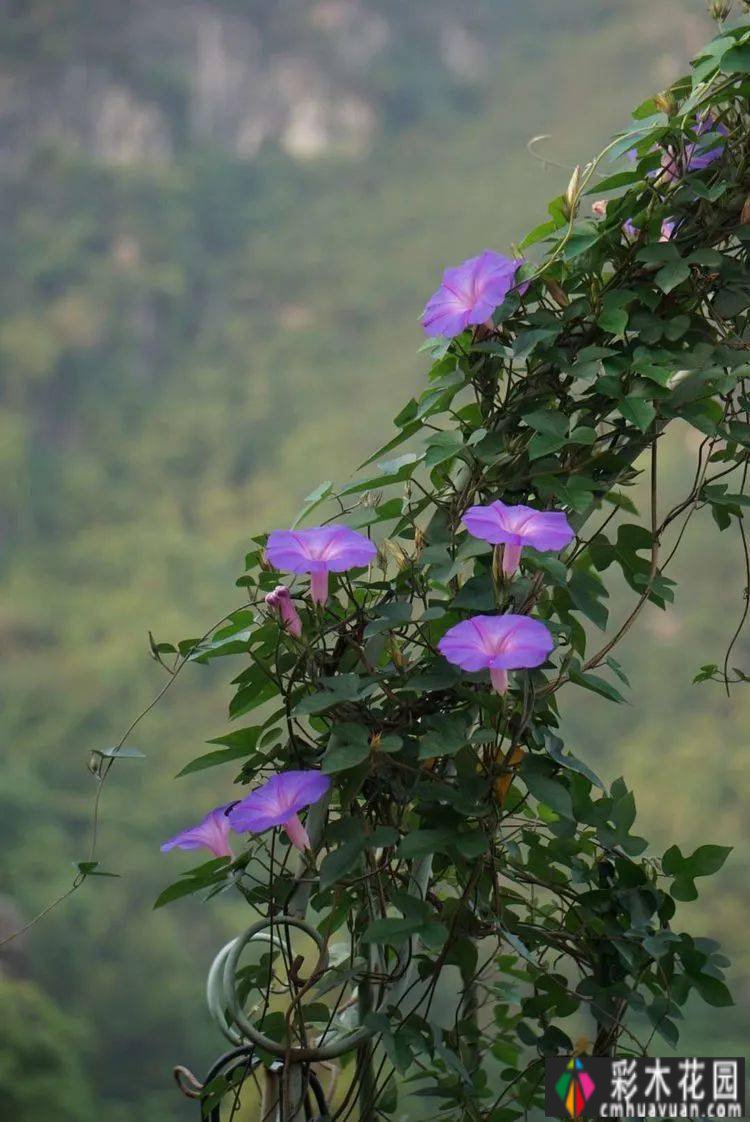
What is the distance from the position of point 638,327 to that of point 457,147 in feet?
9.75

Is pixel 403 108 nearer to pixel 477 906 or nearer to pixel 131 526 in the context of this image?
pixel 131 526

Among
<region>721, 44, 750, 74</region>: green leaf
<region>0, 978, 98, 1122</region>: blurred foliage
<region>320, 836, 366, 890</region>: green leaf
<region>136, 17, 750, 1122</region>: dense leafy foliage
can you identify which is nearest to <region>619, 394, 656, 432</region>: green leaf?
<region>136, 17, 750, 1122</region>: dense leafy foliage

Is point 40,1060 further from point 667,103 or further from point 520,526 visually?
point 667,103

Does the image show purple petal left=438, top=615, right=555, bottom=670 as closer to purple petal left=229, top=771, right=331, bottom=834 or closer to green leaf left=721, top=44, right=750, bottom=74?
purple petal left=229, top=771, right=331, bottom=834

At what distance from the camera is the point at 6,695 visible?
117 inches

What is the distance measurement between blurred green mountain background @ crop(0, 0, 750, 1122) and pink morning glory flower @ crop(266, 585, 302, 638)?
2.07 m

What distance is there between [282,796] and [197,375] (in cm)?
277

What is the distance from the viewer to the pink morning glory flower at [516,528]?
74 cm

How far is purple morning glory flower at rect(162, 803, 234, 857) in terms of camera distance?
85cm

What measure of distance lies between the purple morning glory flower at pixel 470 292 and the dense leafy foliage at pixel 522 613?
2 centimetres

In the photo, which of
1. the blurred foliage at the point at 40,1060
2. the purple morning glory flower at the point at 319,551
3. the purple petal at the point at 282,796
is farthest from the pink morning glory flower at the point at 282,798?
the blurred foliage at the point at 40,1060

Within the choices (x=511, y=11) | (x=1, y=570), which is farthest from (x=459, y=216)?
(x=1, y=570)

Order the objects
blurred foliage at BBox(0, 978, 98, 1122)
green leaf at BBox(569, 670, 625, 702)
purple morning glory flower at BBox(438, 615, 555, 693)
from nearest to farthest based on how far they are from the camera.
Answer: purple morning glory flower at BBox(438, 615, 555, 693), green leaf at BBox(569, 670, 625, 702), blurred foliage at BBox(0, 978, 98, 1122)
